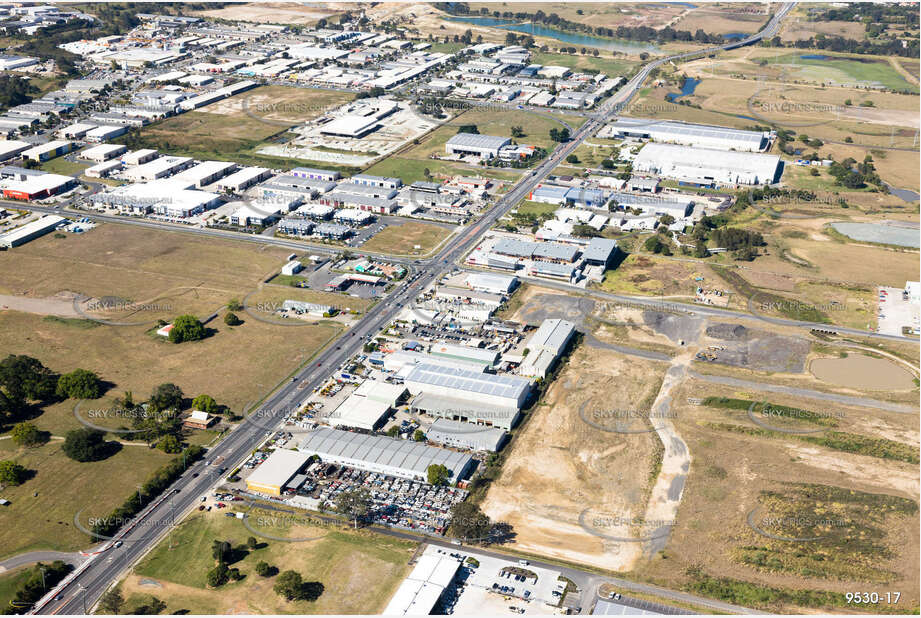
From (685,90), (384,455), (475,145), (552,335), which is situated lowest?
(384,455)

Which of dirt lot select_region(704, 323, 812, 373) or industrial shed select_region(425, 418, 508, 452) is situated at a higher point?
dirt lot select_region(704, 323, 812, 373)

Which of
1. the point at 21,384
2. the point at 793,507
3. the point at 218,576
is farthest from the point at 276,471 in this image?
the point at 793,507

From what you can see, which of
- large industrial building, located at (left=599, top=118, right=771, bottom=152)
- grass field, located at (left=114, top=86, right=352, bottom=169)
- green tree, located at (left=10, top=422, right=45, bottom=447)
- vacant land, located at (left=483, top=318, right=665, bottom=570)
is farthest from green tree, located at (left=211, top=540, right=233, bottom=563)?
large industrial building, located at (left=599, top=118, right=771, bottom=152)

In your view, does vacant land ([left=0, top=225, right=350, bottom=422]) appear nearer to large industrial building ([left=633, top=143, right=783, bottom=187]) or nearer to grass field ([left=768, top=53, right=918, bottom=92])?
large industrial building ([left=633, top=143, right=783, bottom=187])

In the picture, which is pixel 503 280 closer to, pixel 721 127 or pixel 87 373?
pixel 87 373

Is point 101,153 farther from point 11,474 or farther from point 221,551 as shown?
point 221,551
